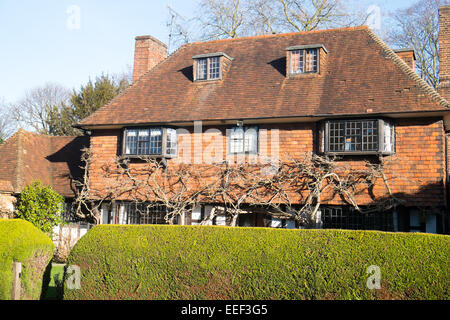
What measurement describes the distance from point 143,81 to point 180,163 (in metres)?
4.75

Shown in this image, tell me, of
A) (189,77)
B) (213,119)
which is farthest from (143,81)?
(213,119)

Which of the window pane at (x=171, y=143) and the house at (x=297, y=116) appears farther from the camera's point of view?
the window pane at (x=171, y=143)

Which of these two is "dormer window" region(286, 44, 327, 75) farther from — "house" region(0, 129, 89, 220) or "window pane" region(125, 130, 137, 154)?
"house" region(0, 129, 89, 220)

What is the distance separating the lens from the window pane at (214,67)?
2053cm

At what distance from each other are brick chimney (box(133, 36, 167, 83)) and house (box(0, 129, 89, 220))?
4.10 metres

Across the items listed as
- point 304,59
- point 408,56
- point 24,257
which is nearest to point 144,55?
point 304,59

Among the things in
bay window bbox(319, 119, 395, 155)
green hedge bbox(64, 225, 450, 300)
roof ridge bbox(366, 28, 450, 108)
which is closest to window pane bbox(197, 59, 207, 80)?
bay window bbox(319, 119, 395, 155)

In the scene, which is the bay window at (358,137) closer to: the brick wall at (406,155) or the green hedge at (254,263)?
the brick wall at (406,155)

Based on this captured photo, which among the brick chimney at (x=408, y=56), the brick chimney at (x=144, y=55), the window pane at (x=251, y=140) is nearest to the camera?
the window pane at (x=251, y=140)

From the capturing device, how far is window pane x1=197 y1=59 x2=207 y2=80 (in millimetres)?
20578

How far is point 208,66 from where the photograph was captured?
2052 centimetres

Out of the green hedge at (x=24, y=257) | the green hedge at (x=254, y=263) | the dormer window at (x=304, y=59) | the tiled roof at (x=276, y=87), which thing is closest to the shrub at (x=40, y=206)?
the tiled roof at (x=276, y=87)

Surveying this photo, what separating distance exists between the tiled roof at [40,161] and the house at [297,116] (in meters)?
2.85
